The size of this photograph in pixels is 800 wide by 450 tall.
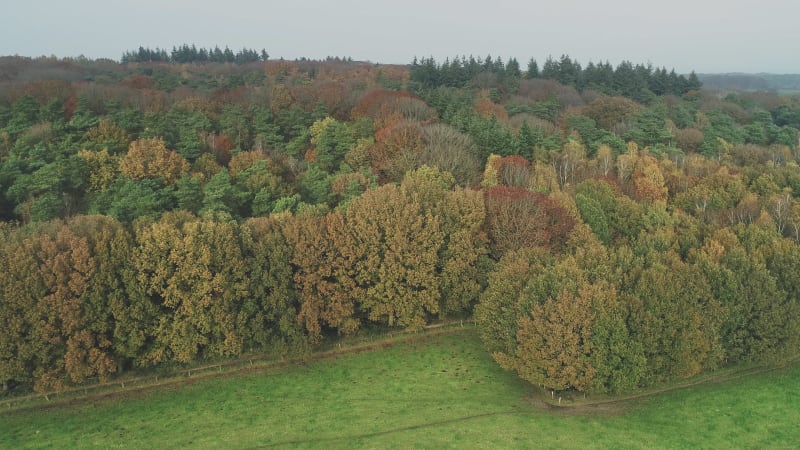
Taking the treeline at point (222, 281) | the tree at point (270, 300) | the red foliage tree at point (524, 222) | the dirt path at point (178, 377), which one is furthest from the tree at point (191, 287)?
the red foliage tree at point (524, 222)

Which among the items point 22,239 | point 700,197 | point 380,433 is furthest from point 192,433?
point 700,197

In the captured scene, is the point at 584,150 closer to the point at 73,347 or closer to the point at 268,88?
the point at 268,88

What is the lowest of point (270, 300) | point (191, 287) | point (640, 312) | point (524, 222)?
point (270, 300)

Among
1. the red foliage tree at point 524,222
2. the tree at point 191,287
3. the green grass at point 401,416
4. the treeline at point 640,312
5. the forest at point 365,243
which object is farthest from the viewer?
the red foliage tree at point 524,222

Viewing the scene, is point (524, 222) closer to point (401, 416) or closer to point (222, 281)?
point (401, 416)

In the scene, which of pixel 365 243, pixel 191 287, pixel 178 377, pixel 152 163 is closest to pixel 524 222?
pixel 365 243

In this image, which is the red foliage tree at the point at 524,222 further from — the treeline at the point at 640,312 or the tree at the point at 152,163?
the tree at the point at 152,163
